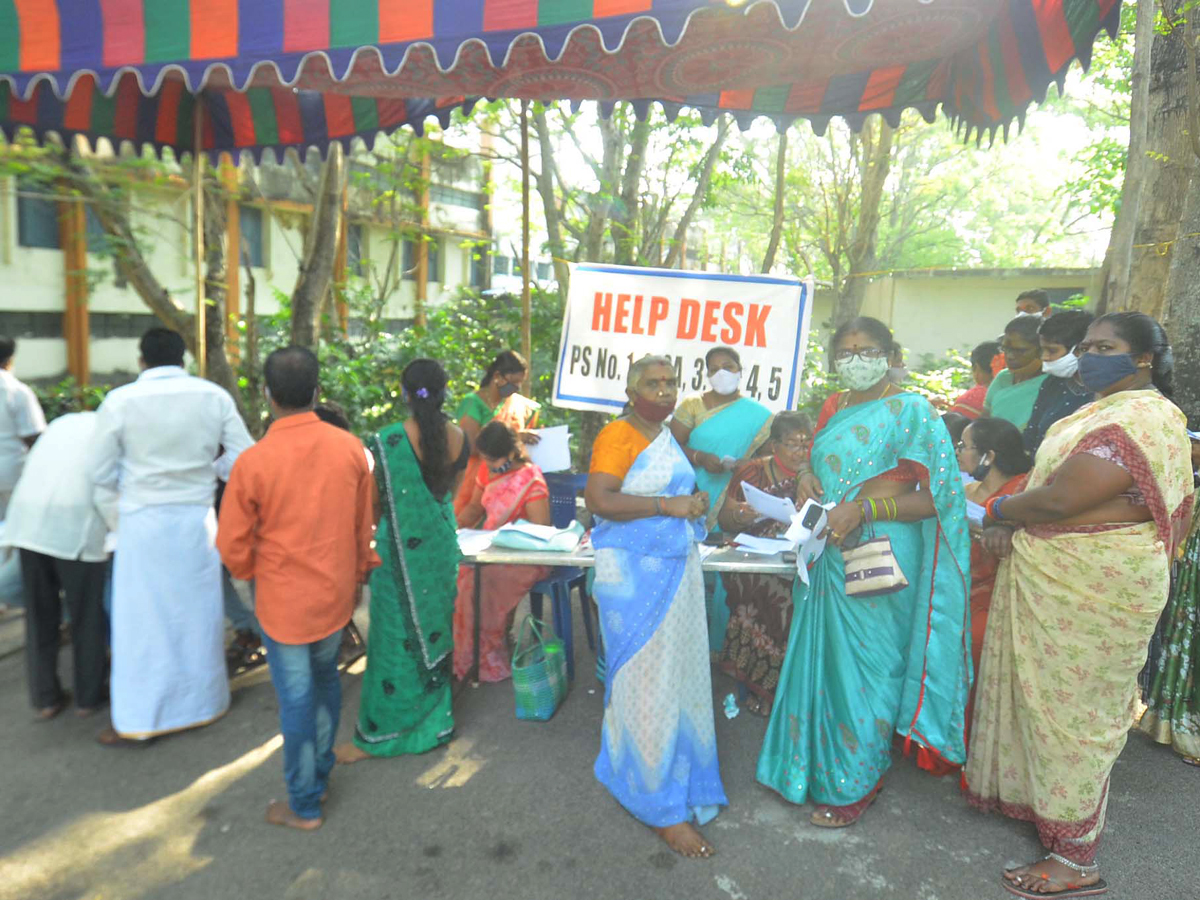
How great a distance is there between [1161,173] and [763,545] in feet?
13.4

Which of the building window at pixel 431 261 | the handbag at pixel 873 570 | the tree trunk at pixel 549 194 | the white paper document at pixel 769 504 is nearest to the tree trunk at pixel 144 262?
the tree trunk at pixel 549 194

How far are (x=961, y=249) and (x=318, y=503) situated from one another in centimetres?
2777

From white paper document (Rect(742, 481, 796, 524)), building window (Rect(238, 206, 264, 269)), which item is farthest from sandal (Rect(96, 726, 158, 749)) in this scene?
building window (Rect(238, 206, 264, 269))

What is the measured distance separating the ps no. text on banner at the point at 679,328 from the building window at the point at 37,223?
10.5 meters

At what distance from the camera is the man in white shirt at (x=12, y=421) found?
186 inches

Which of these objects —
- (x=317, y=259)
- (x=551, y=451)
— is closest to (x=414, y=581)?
(x=551, y=451)

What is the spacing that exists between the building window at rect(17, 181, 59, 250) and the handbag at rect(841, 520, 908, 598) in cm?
1340

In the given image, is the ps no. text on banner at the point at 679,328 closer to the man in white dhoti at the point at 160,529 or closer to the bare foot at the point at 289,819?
the man in white dhoti at the point at 160,529

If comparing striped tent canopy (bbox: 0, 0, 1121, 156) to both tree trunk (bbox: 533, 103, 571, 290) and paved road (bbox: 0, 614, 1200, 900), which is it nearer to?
paved road (bbox: 0, 614, 1200, 900)

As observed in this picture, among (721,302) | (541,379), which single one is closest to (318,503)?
(721,302)

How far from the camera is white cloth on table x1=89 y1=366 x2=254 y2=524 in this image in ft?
11.6

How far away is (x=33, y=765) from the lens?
3.51 metres

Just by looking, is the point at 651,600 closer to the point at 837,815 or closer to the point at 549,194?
the point at 837,815

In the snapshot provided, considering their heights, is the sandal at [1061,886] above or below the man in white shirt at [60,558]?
below
